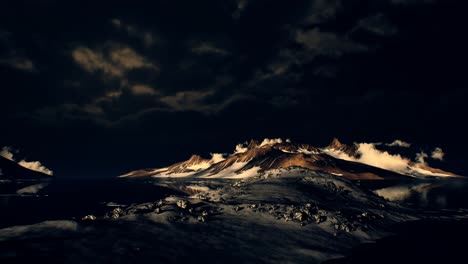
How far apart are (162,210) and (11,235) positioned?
14906mm

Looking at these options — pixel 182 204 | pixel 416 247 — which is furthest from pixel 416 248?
pixel 182 204

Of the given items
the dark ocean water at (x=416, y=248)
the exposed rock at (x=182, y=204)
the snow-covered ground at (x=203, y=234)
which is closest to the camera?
the snow-covered ground at (x=203, y=234)

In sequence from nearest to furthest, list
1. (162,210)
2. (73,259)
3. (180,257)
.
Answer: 1. (73,259)
2. (180,257)
3. (162,210)

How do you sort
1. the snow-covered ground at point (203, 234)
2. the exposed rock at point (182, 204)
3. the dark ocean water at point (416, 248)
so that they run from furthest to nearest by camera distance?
the exposed rock at point (182, 204) < the dark ocean water at point (416, 248) < the snow-covered ground at point (203, 234)

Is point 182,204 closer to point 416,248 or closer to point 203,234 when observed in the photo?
point 203,234

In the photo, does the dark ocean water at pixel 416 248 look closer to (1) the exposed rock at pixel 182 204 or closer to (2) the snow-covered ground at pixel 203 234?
(2) the snow-covered ground at pixel 203 234

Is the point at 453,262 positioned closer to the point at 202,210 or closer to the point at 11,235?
the point at 202,210

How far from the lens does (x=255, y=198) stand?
50.3m

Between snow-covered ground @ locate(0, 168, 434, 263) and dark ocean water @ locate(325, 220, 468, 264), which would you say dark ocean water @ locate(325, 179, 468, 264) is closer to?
dark ocean water @ locate(325, 220, 468, 264)

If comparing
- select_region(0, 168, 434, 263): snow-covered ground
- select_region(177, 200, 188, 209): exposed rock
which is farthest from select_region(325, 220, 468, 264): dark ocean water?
select_region(177, 200, 188, 209): exposed rock

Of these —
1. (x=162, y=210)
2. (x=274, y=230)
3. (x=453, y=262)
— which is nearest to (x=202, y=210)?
(x=162, y=210)

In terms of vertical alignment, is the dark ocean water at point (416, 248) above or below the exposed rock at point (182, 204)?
below

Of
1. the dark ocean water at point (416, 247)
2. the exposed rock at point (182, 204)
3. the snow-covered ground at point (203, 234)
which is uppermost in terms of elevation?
the exposed rock at point (182, 204)

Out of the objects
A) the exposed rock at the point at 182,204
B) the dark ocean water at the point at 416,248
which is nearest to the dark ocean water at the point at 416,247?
the dark ocean water at the point at 416,248
